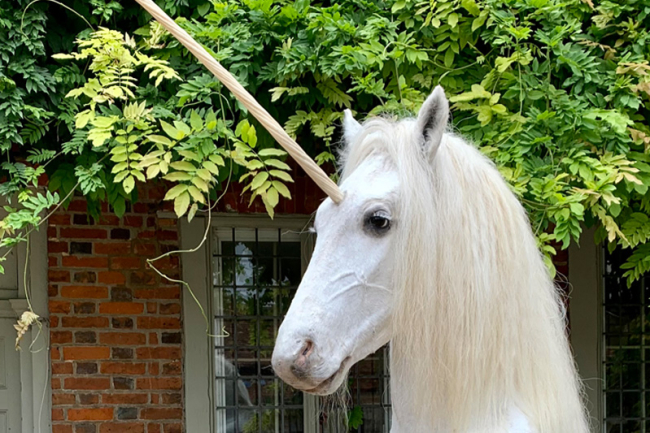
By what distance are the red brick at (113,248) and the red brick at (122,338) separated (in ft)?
1.65

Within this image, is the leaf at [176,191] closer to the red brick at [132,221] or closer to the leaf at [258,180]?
the leaf at [258,180]

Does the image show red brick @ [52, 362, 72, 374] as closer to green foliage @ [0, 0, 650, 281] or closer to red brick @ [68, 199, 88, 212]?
red brick @ [68, 199, 88, 212]

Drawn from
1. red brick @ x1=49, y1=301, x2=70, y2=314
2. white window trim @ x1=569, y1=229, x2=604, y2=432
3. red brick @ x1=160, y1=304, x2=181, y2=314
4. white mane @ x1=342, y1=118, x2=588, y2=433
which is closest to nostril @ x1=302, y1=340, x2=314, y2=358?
white mane @ x1=342, y1=118, x2=588, y2=433

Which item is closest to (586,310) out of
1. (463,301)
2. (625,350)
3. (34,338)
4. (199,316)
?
(625,350)

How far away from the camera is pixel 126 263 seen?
13.1 ft

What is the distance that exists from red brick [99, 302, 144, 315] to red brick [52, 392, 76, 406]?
537 mm

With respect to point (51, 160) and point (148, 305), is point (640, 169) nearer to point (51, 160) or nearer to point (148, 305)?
point (51, 160)

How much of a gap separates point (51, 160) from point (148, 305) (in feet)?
5.25

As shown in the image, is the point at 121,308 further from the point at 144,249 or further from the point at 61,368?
the point at 61,368

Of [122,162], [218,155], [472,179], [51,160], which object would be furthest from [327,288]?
[51,160]

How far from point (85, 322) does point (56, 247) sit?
0.49m

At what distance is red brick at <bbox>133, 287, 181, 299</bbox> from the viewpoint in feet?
13.1

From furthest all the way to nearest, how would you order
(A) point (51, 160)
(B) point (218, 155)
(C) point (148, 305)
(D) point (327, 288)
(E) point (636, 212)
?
(C) point (148, 305), (A) point (51, 160), (E) point (636, 212), (B) point (218, 155), (D) point (327, 288)

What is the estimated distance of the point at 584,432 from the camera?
5.25ft
